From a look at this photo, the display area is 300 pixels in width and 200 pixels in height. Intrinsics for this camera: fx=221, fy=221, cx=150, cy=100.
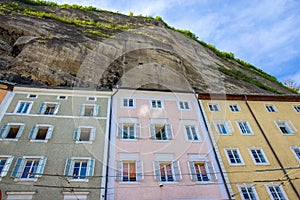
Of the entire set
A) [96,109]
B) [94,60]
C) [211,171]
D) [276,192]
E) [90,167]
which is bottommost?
[276,192]

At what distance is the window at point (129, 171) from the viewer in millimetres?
12805

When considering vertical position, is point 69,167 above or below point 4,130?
below

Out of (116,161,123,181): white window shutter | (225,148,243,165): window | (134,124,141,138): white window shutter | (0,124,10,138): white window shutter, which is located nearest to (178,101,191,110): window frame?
(134,124,141,138): white window shutter

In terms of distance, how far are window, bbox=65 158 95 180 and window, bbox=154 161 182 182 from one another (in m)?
3.86

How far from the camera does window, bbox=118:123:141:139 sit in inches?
595

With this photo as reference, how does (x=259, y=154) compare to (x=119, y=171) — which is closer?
(x=119, y=171)

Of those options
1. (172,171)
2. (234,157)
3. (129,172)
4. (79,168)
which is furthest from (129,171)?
(234,157)

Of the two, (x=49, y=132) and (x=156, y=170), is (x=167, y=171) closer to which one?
(x=156, y=170)

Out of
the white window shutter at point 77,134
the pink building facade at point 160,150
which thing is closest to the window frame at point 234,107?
the pink building facade at point 160,150

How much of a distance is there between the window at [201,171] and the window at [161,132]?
2.43m

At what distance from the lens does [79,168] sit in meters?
12.8

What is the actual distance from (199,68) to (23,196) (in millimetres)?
25236

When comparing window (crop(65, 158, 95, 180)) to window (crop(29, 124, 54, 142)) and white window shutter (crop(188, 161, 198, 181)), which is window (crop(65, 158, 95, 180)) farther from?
white window shutter (crop(188, 161, 198, 181))

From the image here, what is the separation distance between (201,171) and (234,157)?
2672 millimetres
